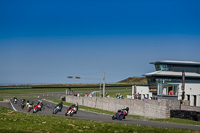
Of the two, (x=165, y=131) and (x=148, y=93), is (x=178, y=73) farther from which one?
(x=165, y=131)

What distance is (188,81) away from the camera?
2842 inches

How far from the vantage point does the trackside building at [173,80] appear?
213ft

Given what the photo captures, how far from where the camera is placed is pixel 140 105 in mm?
45906

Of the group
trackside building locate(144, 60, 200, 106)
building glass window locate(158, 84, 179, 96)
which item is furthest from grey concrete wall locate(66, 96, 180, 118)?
building glass window locate(158, 84, 179, 96)

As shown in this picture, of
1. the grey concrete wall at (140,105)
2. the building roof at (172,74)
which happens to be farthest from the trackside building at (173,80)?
the grey concrete wall at (140,105)

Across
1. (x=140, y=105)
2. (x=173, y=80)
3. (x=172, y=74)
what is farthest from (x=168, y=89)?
(x=140, y=105)

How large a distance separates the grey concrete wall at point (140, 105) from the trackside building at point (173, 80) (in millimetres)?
11125

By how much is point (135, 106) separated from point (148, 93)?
2751 cm

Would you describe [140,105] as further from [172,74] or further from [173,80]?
[172,74]

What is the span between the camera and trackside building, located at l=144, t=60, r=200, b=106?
213 feet

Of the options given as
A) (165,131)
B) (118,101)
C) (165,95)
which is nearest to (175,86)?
(165,95)

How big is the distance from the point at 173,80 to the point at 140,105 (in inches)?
1027

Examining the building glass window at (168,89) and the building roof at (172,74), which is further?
the building roof at (172,74)

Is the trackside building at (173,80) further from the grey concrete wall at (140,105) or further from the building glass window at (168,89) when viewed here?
the grey concrete wall at (140,105)
